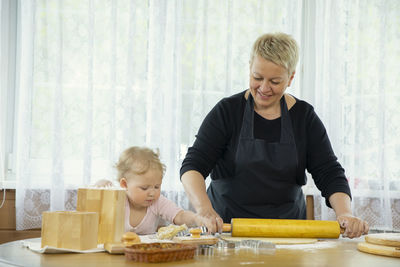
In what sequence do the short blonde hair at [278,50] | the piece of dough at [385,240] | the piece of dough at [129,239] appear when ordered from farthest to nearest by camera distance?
the short blonde hair at [278,50]
the piece of dough at [385,240]
the piece of dough at [129,239]

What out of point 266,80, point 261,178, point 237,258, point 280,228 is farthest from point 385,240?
point 266,80

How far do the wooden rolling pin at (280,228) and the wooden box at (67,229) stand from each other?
0.54 meters

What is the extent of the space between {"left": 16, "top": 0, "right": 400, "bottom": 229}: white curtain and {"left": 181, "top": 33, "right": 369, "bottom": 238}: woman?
41.4 inches

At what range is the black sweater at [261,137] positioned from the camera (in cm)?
207

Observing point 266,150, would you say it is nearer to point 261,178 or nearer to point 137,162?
point 261,178

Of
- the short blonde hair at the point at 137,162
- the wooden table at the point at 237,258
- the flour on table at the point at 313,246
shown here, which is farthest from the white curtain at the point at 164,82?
the wooden table at the point at 237,258

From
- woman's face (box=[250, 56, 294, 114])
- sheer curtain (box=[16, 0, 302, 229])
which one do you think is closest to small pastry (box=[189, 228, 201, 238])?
woman's face (box=[250, 56, 294, 114])

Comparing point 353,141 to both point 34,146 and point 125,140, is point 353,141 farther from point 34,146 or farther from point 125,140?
point 34,146

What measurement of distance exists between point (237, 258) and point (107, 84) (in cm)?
210

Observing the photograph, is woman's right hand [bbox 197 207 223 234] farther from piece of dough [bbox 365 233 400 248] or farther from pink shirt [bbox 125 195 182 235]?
piece of dough [bbox 365 233 400 248]

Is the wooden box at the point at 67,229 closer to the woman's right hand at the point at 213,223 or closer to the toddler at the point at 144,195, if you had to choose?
the woman's right hand at the point at 213,223

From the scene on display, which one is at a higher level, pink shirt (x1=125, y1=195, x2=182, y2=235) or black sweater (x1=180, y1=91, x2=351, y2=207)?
black sweater (x1=180, y1=91, x2=351, y2=207)

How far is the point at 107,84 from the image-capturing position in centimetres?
313

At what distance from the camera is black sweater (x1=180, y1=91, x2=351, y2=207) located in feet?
6.79
